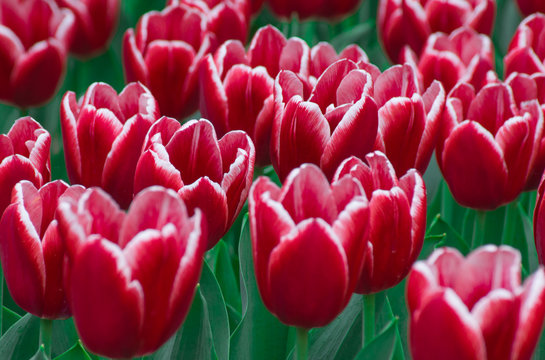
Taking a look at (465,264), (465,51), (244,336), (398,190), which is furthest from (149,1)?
(465,264)

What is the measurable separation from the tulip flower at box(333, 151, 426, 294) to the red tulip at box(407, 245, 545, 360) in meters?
0.13

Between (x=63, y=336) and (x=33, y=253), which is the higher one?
(x=33, y=253)

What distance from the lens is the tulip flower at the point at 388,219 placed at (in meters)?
0.84

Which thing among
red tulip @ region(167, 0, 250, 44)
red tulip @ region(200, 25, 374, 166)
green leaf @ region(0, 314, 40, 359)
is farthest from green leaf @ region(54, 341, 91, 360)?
red tulip @ region(167, 0, 250, 44)

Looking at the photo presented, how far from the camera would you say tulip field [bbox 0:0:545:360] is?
72 cm

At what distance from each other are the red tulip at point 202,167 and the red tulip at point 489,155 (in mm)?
296

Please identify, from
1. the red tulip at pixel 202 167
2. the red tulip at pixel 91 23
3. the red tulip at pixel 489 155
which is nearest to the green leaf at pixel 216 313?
the red tulip at pixel 202 167

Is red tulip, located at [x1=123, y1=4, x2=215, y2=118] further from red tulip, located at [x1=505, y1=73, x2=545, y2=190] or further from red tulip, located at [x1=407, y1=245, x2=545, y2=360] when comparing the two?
red tulip, located at [x1=407, y1=245, x2=545, y2=360]

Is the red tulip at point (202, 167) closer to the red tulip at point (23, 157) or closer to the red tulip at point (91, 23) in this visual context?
the red tulip at point (23, 157)

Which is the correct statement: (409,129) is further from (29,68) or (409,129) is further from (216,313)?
(29,68)

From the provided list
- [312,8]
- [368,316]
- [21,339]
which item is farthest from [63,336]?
[312,8]

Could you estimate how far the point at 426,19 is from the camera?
5.31ft

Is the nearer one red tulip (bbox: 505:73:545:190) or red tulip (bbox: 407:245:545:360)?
red tulip (bbox: 407:245:545:360)

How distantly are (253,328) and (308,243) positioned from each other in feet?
1.11
